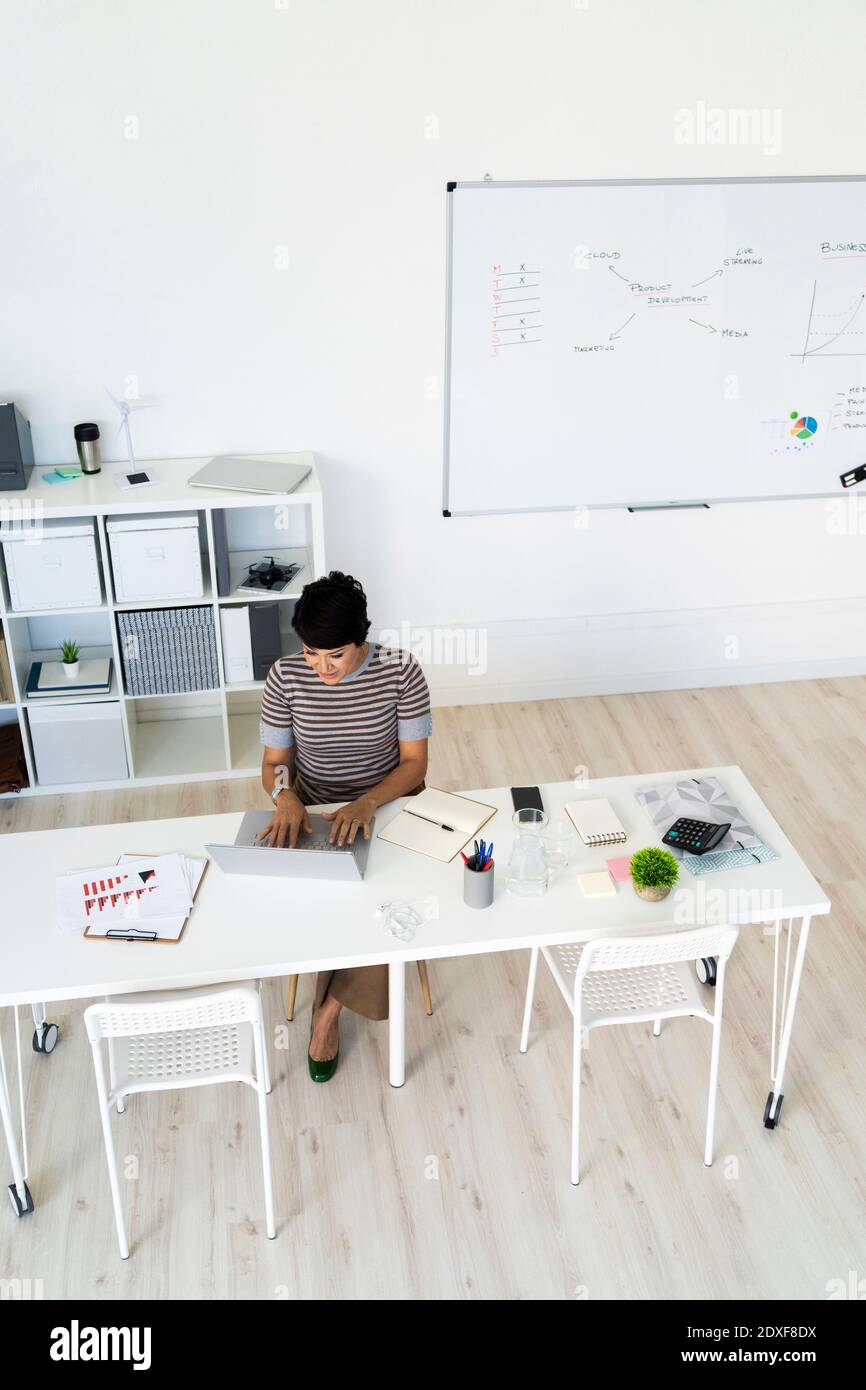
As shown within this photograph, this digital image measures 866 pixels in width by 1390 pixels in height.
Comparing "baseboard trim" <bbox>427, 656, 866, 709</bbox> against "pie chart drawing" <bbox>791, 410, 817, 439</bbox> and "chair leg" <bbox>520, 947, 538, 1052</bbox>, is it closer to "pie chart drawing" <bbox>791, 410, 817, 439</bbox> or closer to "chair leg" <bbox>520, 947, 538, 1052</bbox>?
"pie chart drawing" <bbox>791, 410, 817, 439</bbox>

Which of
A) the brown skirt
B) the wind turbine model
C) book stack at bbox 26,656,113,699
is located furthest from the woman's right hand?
the wind turbine model

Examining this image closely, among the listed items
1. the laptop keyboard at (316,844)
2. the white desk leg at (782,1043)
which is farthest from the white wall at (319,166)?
the white desk leg at (782,1043)

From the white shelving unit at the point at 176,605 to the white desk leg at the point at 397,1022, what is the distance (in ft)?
5.38

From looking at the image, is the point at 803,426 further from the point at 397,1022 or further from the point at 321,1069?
the point at 321,1069

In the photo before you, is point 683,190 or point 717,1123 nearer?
point 717,1123

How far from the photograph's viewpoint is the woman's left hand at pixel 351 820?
2.92 meters

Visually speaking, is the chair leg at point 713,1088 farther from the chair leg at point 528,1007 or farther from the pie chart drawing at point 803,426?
the pie chart drawing at point 803,426

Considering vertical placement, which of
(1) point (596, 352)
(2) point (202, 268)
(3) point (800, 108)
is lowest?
(1) point (596, 352)

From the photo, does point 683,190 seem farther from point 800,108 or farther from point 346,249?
point 346,249

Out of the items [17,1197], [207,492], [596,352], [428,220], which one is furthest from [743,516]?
[17,1197]

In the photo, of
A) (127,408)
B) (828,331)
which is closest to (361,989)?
(127,408)

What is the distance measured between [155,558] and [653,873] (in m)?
2.20

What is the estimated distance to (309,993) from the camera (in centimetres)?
350
